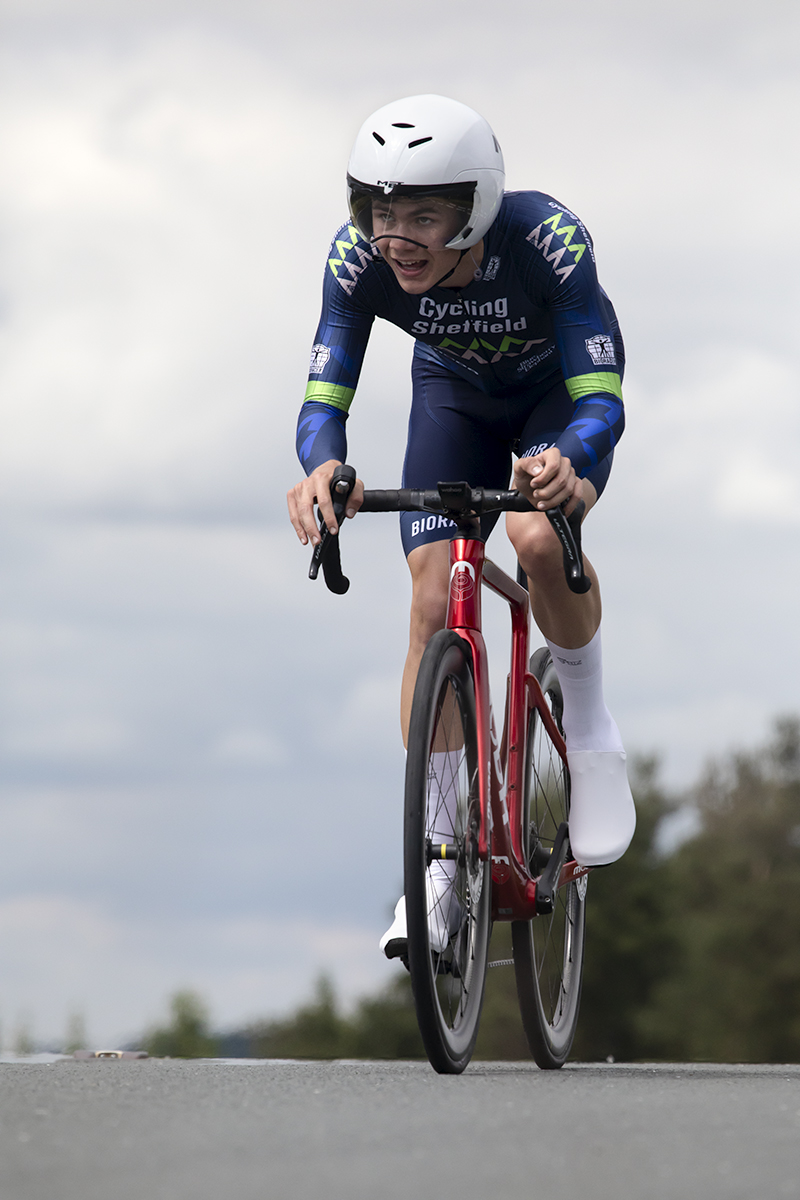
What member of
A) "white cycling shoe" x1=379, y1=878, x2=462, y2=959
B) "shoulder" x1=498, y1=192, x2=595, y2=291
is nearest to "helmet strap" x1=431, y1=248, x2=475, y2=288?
"shoulder" x1=498, y1=192, x2=595, y2=291

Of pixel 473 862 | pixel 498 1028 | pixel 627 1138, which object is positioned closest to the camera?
pixel 627 1138

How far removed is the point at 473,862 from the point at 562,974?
1.79 metres

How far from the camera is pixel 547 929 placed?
238 inches

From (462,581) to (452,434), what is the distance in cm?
111

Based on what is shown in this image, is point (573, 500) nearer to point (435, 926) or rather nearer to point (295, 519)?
point (295, 519)

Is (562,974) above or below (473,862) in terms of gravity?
below

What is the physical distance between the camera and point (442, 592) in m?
5.25

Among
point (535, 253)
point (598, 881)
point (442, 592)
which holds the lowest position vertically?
point (598, 881)

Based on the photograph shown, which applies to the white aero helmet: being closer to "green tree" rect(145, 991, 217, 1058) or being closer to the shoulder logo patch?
the shoulder logo patch

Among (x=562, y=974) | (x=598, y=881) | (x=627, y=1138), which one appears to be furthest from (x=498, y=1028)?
(x=627, y=1138)

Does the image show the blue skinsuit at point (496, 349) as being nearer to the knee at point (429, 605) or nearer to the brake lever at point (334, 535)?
the knee at point (429, 605)

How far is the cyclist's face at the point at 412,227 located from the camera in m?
4.67

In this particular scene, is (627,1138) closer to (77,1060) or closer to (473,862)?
(473,862)

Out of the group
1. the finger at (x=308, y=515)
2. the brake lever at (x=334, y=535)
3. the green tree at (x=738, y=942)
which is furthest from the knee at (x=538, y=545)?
the green tree at (x=738, y=942)
